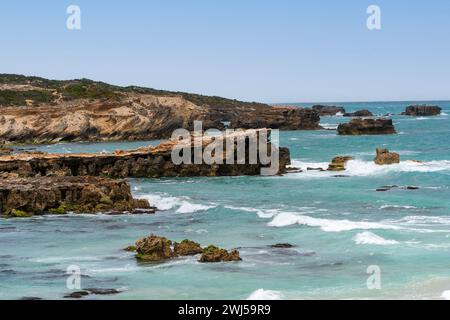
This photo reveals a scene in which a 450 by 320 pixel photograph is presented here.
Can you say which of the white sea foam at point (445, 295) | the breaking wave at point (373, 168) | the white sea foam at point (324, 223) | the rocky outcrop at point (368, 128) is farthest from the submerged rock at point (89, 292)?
the rocky outcrop at point (368, 128)

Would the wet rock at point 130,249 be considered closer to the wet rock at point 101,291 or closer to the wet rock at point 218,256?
the wet rock at point 218,256

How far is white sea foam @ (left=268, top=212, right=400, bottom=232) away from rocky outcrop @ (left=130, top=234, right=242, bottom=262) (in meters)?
7.08

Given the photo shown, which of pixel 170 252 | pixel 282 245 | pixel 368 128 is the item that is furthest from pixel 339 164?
pixel 368 128

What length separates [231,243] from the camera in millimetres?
28203

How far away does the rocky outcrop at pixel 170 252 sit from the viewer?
24453 mm

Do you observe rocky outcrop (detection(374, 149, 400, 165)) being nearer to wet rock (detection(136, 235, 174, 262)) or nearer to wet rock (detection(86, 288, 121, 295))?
wet rock (detection(136, 235, 174, 262))

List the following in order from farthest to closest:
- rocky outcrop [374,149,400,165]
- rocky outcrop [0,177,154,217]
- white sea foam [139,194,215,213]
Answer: rocky outcrop [374,149,400,165] → white sea foam [139,194,215,213] → rocky outcrop [0,177,154,217]

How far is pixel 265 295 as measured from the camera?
1964 centimetres

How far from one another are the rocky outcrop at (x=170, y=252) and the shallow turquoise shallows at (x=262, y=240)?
16.9 inches

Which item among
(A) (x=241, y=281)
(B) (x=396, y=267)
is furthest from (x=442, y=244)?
(A) (x=241, y=281)

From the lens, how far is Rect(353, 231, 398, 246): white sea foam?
2727cm

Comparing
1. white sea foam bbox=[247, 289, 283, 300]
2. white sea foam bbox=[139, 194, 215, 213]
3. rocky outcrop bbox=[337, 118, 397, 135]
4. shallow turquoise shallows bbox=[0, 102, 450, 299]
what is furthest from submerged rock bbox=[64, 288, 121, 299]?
rocky outcrop bbox=[337, 118, 397, 135]
